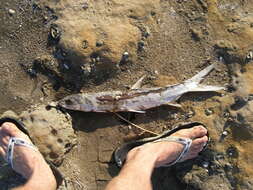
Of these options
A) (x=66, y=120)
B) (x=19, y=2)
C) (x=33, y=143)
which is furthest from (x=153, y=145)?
(x=19, y=2)

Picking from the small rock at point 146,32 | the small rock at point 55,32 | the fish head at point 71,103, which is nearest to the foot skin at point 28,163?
the fish head at point 71,103

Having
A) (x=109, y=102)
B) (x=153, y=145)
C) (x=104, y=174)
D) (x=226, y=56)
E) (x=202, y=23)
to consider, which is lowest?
(x=104, y=174)

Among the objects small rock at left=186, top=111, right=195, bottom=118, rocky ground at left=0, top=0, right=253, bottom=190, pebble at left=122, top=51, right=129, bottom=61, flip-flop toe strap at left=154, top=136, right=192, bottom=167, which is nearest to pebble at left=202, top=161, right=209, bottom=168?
rocky ground at left=0, top=0, right=253, bottom=190

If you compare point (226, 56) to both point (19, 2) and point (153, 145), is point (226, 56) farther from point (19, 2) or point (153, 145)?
point (19, 2)

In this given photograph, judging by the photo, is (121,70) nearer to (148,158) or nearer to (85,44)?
(85,44)

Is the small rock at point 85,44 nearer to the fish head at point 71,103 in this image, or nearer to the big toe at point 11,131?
the fish head at point 71,103
